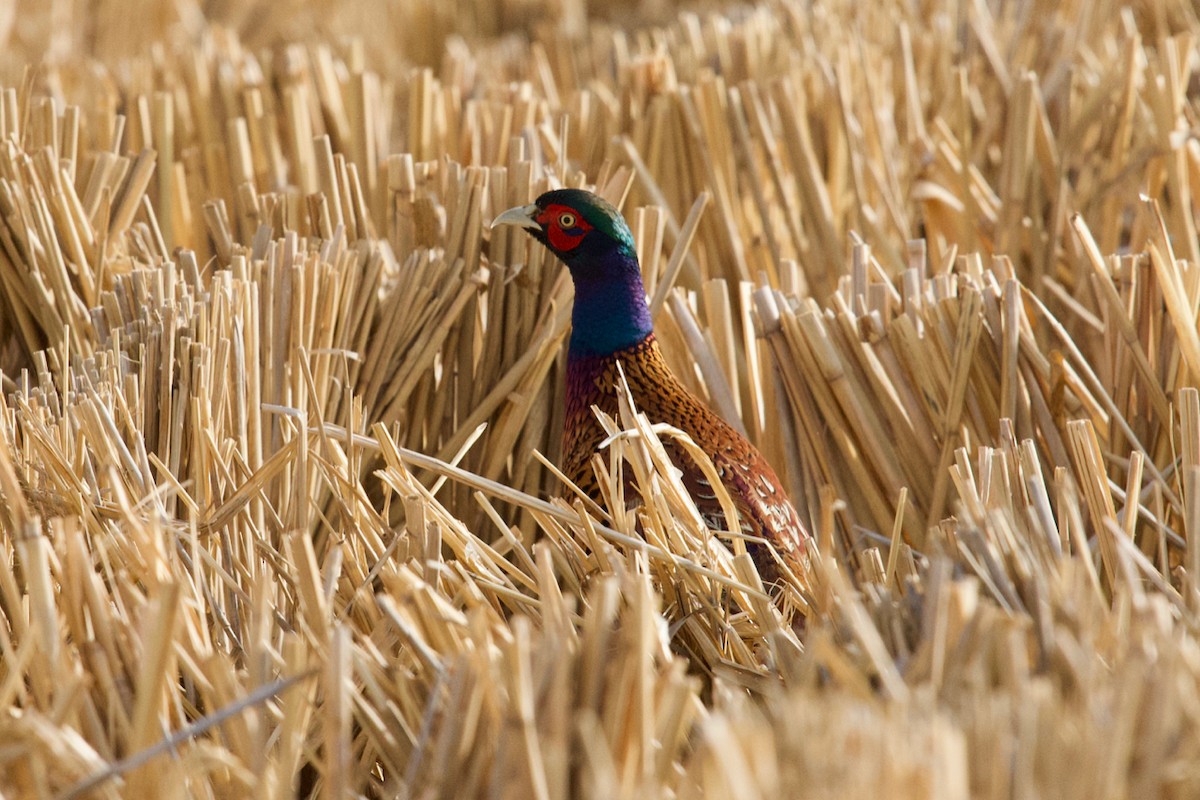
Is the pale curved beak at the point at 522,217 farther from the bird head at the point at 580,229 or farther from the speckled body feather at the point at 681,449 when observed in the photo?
the speckled body feather at the point at 681,449

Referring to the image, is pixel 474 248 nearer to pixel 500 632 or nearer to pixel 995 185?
pixel 500 632

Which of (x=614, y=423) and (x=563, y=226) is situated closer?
(x=614, y=423)

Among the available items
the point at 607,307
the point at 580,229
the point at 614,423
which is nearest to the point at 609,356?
the point at 607,307

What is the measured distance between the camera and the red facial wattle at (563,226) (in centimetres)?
204

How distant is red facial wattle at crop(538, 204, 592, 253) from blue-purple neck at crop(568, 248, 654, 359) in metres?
0.04

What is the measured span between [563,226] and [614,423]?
543 millimetres

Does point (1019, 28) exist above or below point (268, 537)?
above

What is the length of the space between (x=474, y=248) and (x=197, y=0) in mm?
4267

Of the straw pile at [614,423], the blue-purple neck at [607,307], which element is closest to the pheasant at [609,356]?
the blue-purple neck at [607,307]

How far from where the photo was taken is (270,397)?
6.05ft

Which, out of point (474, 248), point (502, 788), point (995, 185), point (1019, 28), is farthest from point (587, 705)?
point (1019, 28)

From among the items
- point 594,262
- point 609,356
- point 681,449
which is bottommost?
point 681,449

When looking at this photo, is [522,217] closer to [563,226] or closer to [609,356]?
[563,226]

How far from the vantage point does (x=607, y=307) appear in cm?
203
